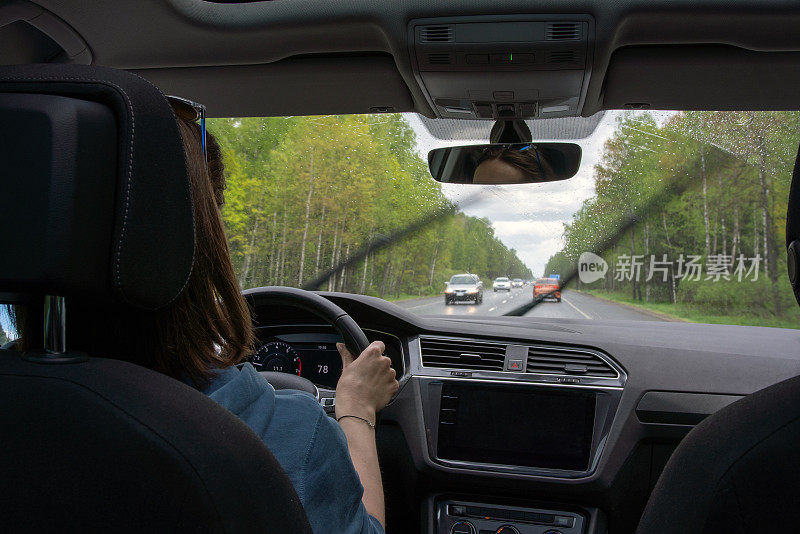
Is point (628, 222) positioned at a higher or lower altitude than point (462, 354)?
higher

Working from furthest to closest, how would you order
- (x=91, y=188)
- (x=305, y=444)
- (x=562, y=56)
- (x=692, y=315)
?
(x=692, y=315), (x=562, y=56), (x=305, y=444), (x=91, y=188)

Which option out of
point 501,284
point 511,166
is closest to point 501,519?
point 501,284

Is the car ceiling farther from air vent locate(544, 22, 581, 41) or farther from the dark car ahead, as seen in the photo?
the dark car ahead

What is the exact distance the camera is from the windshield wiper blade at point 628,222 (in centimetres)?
376

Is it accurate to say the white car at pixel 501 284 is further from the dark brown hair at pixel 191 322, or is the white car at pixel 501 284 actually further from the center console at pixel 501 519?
the dark brown hair at pixel 191 322

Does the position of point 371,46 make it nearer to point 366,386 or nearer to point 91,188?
point 366,386

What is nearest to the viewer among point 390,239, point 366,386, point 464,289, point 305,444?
point 305,444

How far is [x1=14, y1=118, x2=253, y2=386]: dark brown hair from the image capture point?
3.91ft

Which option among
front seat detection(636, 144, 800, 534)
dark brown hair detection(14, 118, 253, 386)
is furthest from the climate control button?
dark brown hair detection(14, 118, 253, 386)

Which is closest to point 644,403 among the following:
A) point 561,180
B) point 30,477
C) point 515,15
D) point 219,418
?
point 561,180

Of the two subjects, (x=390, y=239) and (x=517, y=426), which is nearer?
(x=517, y=426)

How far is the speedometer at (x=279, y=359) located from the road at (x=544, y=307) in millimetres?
741

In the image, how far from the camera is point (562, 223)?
4.27 meters

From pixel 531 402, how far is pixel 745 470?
209cm
